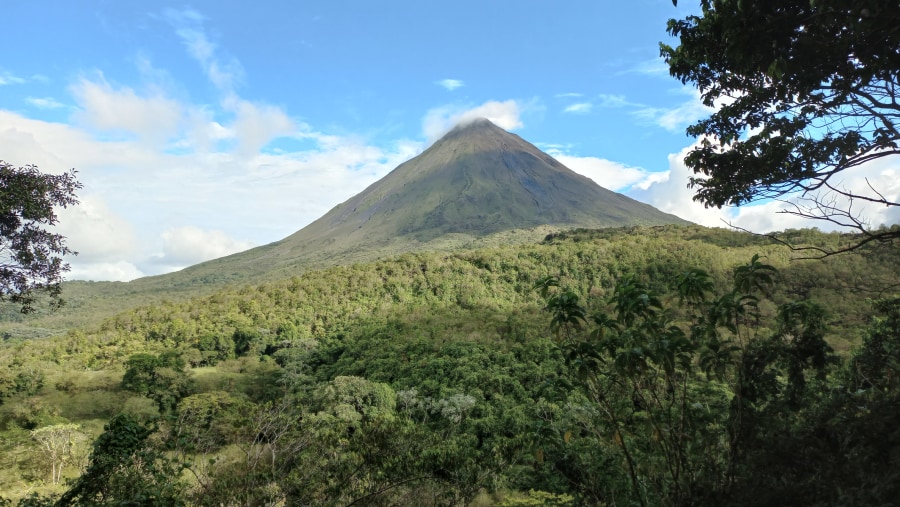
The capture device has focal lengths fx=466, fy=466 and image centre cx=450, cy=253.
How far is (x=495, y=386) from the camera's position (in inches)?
890

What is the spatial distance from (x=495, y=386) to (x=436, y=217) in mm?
94691

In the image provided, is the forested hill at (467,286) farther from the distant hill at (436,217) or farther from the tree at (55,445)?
the distant hill at (436,217)

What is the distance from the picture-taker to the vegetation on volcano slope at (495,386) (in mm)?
3613

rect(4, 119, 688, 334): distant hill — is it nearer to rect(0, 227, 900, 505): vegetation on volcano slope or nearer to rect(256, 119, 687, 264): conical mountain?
rect(256, 119, 687, 264): conical mountain

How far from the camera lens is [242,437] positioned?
26.5 feet

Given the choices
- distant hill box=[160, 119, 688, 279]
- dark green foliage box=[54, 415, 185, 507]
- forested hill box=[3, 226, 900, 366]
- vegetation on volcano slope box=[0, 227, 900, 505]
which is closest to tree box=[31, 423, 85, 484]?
vegetation on volcano slope box=[0, 227, 900, 505]

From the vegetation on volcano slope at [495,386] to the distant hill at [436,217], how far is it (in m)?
42.3

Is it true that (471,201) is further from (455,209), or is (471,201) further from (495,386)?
(495,386)

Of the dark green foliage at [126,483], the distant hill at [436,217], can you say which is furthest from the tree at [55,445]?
the distant hill at [436,217]

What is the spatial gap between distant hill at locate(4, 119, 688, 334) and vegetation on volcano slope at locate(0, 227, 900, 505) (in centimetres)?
4227

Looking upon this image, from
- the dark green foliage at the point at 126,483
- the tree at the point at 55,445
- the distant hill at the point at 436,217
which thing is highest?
the distant hill at the point at 436,217

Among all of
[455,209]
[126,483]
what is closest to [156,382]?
[126,483]

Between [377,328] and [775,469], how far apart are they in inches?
1318

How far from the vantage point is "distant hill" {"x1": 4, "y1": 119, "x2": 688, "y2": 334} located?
314 ft
